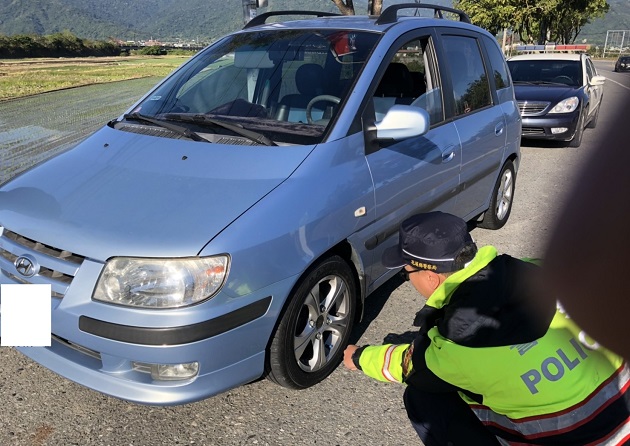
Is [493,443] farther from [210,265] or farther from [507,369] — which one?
[210,265]

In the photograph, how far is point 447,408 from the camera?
6.45 feet

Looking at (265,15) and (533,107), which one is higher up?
(265,15)

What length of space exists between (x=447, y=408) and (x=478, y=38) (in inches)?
131

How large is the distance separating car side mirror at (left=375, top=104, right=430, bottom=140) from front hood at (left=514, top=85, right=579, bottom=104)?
6573 millimetres

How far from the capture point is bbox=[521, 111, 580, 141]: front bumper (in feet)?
27.6

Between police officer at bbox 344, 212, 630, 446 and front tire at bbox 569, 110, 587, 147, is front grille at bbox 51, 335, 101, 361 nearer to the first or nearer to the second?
police officer at bbox 344, 212, 630, 446

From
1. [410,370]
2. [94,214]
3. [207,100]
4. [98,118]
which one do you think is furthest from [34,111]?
[410,370]

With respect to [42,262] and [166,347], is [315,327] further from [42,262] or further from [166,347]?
[42,262]

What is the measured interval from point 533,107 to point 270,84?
21.7 ft

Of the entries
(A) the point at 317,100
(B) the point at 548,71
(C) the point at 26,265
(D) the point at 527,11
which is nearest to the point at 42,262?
(C) the point at 26,265

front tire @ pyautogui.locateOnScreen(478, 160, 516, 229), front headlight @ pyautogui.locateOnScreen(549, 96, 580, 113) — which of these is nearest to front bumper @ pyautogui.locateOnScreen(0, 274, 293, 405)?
front tire @ pyautogui.locateOnScreen(478, 160, 516, 229)

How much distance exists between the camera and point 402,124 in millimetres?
2779

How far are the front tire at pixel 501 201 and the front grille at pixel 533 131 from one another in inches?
162

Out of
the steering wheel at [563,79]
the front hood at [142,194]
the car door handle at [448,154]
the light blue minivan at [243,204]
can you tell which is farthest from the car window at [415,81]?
the steering wheel at [563,79]
